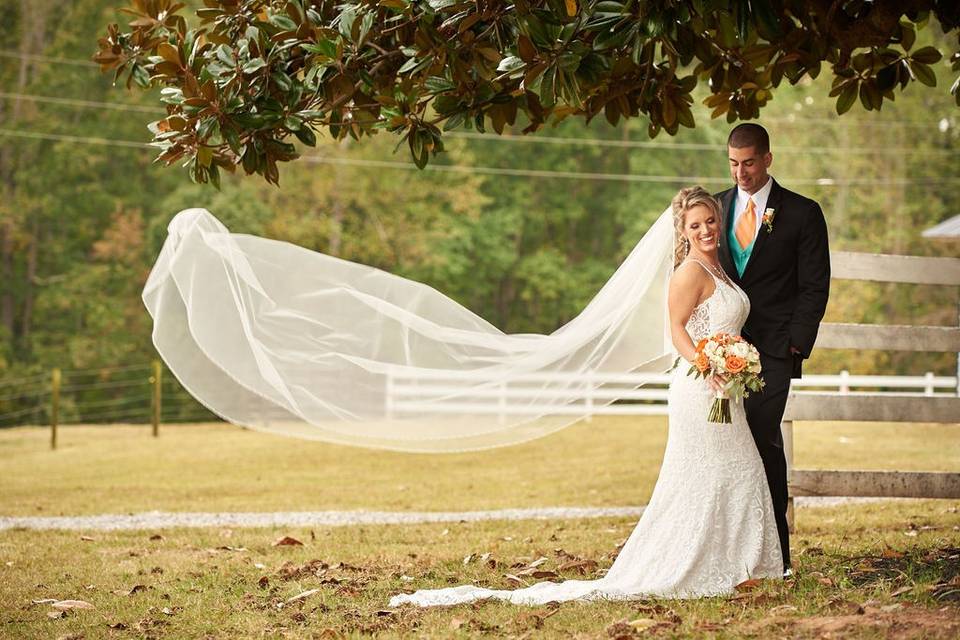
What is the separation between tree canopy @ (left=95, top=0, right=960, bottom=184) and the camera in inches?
217

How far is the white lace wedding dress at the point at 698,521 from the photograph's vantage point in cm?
622

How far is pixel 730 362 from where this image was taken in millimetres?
6066

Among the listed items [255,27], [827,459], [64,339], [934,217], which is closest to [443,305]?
[255,27]

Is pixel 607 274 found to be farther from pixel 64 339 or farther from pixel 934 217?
pixel 64 339

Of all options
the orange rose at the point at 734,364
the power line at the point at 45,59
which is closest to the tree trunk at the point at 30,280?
the power line at the point at 45,59

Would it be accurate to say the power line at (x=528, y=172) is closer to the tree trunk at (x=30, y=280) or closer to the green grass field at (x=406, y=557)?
the tree trunk at (x=30, y=280)

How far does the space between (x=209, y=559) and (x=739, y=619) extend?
4.47m

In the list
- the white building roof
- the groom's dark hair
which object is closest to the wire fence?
the white building roof

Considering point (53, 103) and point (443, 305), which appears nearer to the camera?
point (443, 305)

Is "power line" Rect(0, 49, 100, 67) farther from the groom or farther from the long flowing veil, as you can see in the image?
the groom

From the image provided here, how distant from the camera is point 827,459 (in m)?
17.1

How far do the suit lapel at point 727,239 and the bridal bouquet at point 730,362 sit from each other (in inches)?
24.6

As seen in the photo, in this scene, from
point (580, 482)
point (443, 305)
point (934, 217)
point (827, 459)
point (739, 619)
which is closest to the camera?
point (739, 619)

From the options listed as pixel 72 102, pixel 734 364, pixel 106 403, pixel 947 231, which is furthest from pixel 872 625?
pixel 72 102
